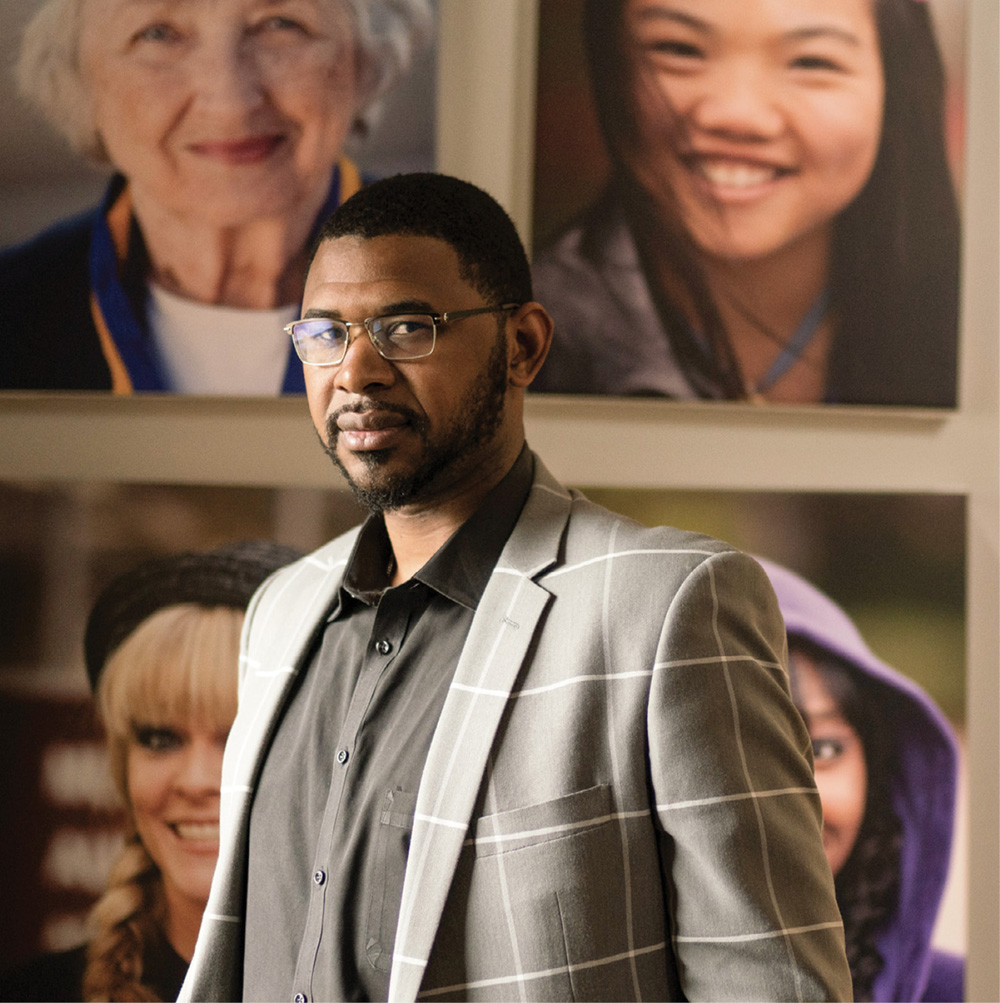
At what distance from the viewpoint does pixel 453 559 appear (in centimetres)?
109

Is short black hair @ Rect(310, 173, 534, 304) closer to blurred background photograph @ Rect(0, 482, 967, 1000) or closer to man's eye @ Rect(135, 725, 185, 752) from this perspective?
blurred background photograph @ Rect(0, 482, 967, 1000)

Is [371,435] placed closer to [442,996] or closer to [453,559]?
[453,559]

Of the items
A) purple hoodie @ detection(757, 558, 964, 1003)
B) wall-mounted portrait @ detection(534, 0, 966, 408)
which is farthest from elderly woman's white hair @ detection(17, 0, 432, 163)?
purple hoodie @ detection(757, 558, 964, 1003)

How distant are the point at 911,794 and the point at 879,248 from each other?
1.02m

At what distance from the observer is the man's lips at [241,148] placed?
1.77 metres

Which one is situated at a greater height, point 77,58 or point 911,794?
point 77,58

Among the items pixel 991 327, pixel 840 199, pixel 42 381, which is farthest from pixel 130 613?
pixel 991 327

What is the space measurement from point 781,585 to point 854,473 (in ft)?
0.86

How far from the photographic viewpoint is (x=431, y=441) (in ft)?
3.56

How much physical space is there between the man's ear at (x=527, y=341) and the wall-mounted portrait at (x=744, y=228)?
0.58 meters

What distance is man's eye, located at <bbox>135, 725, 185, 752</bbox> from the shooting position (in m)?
1.76

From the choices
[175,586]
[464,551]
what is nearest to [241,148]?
[175,586]

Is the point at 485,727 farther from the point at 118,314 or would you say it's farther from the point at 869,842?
the point at 118,314

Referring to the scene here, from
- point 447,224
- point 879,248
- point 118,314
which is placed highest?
point 879,248
